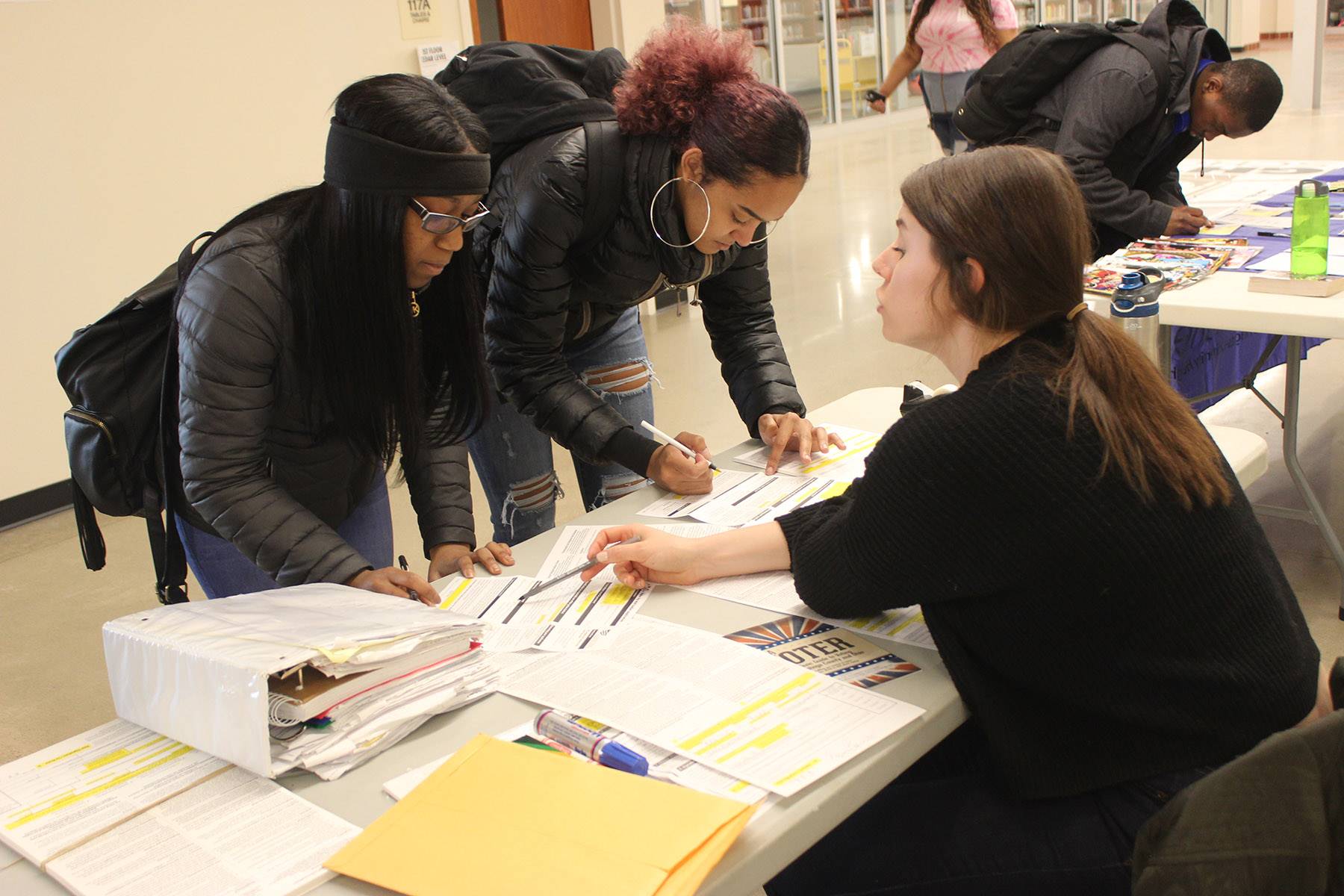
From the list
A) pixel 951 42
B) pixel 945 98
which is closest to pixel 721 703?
pixel 951 42

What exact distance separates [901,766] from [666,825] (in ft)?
0.95

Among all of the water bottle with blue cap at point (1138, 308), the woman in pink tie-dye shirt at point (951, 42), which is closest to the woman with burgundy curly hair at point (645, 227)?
the water bottle with blue cap at point (1138, 308)

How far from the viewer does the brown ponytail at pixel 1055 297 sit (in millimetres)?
1199

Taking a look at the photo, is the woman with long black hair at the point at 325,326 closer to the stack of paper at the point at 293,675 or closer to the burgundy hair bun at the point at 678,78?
the stack of paper at the point at 293,675

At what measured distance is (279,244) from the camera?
1610mm

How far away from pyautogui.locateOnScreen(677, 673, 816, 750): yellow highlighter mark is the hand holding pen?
63 centimetres

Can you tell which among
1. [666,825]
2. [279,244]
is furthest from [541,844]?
[279,244]

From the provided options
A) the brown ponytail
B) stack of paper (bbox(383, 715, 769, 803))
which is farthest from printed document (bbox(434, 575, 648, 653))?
the brown ponytail

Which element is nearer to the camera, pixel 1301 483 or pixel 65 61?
pixel 1301 483

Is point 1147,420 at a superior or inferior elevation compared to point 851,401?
superior

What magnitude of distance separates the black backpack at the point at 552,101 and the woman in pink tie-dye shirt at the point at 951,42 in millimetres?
4054

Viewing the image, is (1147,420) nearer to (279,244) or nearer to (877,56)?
(279,244)

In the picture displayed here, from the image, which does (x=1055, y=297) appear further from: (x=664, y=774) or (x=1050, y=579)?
(x=664, y=774)

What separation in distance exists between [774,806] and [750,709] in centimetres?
16
